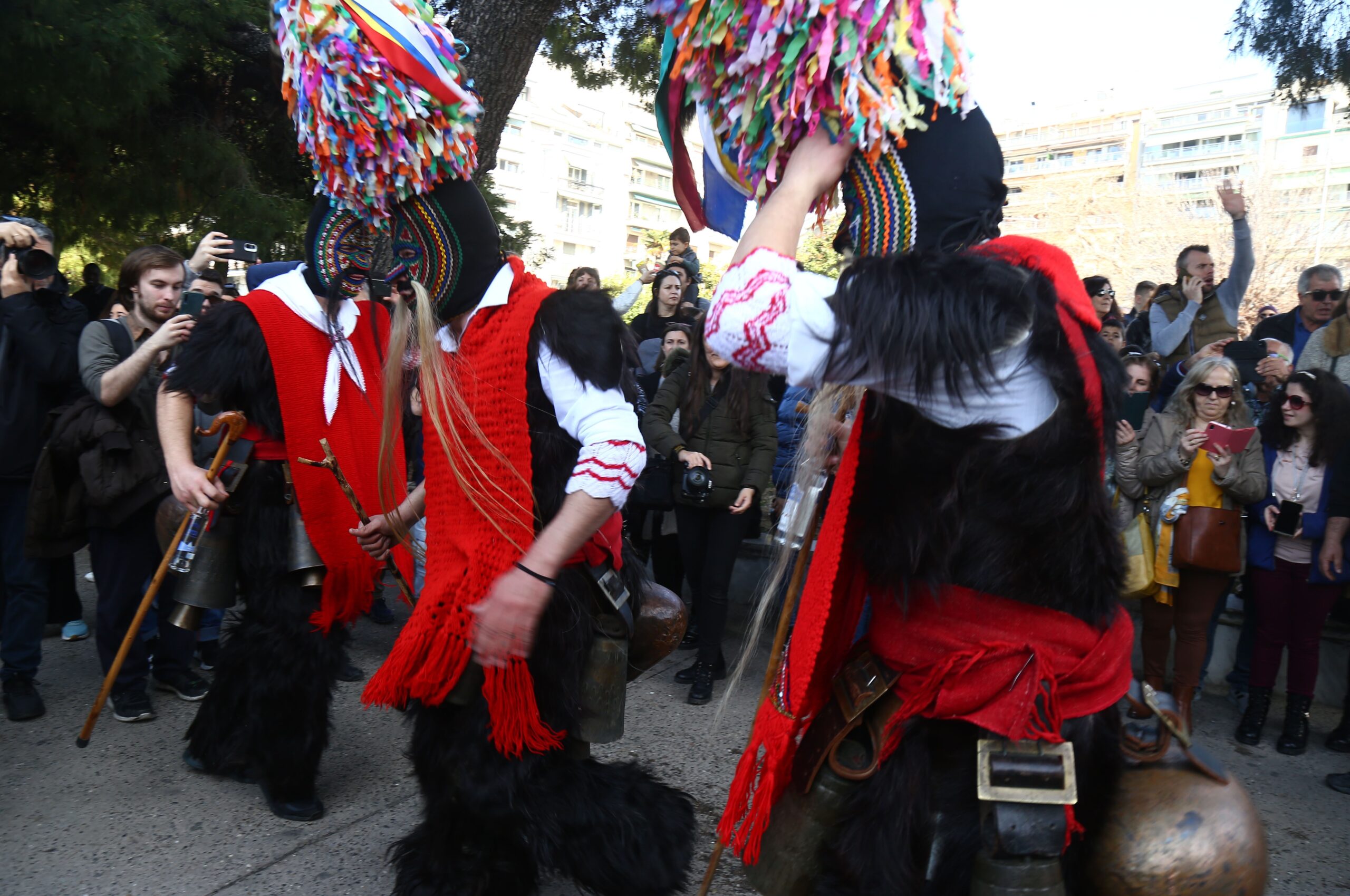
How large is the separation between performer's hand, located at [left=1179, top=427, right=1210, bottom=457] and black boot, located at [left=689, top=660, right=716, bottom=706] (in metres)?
2.53

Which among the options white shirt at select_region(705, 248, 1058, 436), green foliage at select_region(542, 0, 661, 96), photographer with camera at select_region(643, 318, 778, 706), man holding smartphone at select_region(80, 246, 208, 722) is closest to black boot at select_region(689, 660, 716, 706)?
photographer with camera at select_region(643, 318, 778, 706)

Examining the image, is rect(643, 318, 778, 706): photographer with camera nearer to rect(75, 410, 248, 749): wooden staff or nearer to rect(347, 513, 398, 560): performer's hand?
rect(347, 513, 398, 560): performer's hand

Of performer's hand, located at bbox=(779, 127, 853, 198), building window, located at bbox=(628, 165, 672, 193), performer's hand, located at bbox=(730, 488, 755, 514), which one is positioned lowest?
performer's hand, located at bbox=(730, 488, 755, 514)

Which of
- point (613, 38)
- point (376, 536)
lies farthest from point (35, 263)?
point (613, 38)

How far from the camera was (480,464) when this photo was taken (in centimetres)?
222

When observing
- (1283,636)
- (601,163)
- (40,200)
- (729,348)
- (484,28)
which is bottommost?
(1283,636)

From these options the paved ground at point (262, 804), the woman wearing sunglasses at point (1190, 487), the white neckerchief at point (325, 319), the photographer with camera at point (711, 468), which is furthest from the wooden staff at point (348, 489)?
the woman wearing sunglasses at point (1190, 487)

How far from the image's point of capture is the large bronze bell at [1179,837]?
1.38m

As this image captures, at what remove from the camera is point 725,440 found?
195 inches

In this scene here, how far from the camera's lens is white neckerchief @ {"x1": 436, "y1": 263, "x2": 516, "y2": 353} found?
2273mm

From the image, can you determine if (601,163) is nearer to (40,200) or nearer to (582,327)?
(40,200)

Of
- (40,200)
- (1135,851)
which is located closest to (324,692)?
(1135,851)

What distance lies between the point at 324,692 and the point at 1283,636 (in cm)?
429

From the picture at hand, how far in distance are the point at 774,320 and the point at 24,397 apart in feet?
13.7
